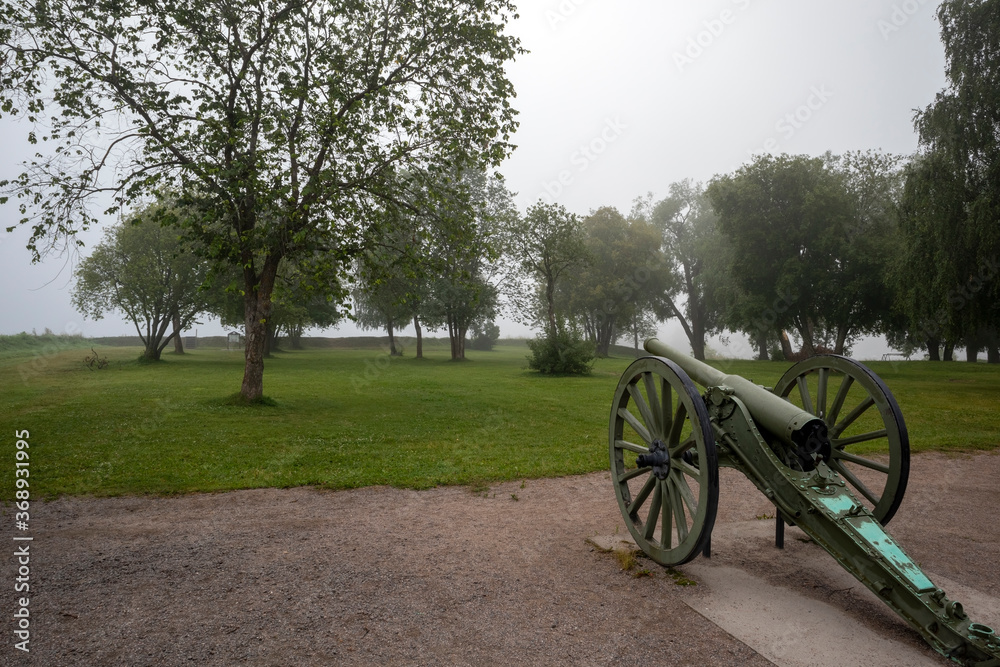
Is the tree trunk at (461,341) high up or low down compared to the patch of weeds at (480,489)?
up

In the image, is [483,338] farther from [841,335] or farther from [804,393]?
[804,393]

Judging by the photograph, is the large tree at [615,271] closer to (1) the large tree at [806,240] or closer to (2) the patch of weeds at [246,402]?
(1) the large tree at [806,240]

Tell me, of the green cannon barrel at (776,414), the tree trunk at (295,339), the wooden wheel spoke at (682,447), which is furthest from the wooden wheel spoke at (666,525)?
the tree trunk at (295,339)

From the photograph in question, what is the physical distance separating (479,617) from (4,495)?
6090mm

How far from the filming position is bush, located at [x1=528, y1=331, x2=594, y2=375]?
88.5ft

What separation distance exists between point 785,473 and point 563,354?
2351 cm

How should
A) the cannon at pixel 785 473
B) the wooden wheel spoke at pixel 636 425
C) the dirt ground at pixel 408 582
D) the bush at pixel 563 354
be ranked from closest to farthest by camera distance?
the cannon at pixel 785 473 → the dirt ground at pixel 408 582 → the wooden wheel spoke at pixel 636 425 → the bush at pixel 563 354

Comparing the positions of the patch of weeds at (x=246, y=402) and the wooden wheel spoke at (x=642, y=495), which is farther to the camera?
the patch of weeds at (x=246, y=402)

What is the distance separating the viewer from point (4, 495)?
630 cm

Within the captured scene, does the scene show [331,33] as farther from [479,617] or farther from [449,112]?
[479,617]

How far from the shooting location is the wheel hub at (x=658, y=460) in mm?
4113

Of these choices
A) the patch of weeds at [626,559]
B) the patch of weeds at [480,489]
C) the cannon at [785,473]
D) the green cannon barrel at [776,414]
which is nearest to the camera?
the cannon at [785,473]

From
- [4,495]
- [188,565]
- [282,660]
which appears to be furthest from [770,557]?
[4,495]

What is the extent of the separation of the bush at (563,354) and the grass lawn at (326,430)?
18.1 ft
